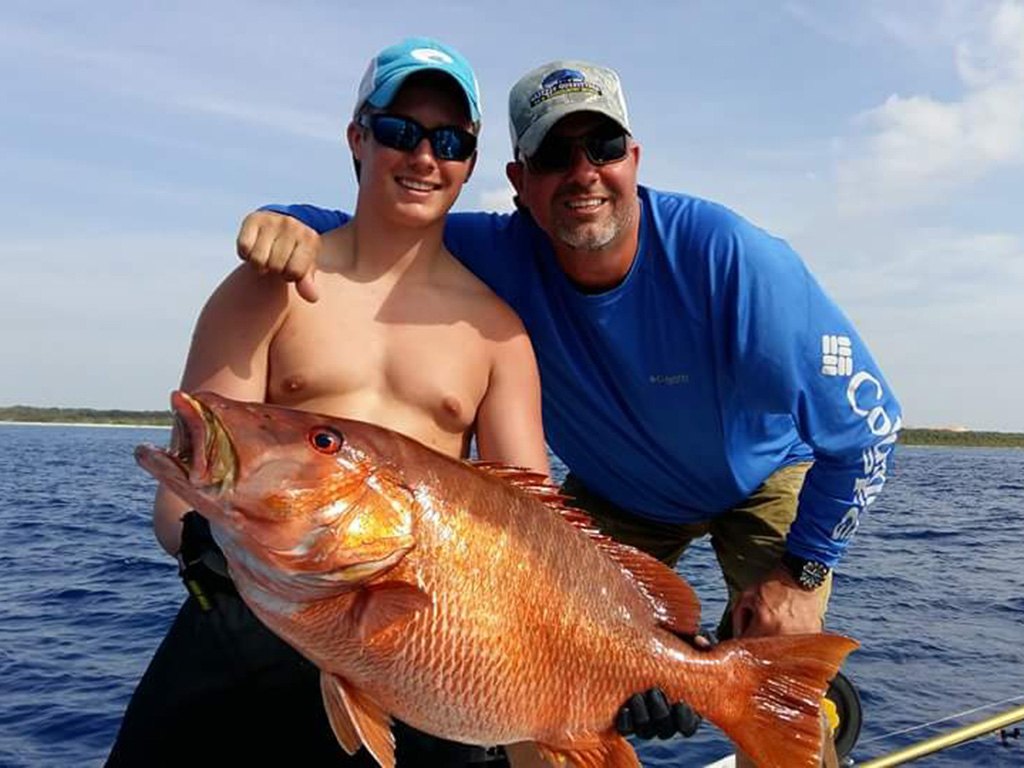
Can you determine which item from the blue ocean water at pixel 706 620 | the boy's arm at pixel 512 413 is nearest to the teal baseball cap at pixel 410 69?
the boy's arm at pixel 512 413

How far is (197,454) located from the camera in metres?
2.15

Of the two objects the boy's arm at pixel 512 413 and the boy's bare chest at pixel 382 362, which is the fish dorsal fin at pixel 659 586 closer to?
the boy's arm at pixel 512 413

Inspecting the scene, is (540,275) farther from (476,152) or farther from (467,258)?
(476,152)

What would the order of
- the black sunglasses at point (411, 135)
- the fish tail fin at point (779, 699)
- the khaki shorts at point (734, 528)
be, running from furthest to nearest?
the khaki shorts at point (734, 528) < the black sunglasses at point (411, 135) < the fish tail fin at point (779, 699)

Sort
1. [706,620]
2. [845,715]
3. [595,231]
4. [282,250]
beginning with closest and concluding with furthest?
[282,250]
[595,231]
[845,715]
[706,620]

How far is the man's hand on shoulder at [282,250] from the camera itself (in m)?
2.96

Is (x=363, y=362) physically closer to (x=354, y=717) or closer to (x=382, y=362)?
(x=382, y=362)

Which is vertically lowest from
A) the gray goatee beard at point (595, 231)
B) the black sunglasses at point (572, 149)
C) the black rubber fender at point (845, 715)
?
the black rubber fender at point (845, 715)

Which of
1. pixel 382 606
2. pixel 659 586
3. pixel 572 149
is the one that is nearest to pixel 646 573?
pixel 659 586

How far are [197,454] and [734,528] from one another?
10.9ft

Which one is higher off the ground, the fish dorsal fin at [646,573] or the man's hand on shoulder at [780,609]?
the fish dorsal fin at [646,573]

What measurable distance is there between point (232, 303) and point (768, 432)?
2598mm

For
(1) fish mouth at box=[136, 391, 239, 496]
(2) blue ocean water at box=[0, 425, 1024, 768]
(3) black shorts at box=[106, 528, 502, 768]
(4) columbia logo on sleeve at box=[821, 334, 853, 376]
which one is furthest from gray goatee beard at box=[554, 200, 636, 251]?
(2) blue ocean water at box=[0, 425, 1024, 768]

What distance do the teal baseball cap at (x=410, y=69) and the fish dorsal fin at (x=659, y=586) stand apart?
1.53 m
